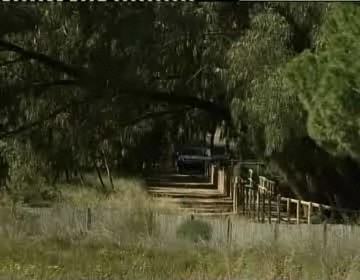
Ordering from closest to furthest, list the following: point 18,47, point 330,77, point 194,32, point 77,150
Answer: point 330,77 → point 194,32 → point 18,47 → point 77,150

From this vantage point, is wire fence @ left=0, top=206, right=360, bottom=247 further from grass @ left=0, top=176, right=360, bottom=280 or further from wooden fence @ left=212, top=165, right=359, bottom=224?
wooden fence @ left=212, top=165, right=359, bottom=224

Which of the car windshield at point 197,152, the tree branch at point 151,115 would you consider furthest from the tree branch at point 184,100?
the car windshield at point 197,152

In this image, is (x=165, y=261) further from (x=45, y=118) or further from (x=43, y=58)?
(x=45, y=118)

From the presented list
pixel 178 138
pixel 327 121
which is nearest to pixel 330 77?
pixel 327 121

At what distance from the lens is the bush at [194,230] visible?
15112mm

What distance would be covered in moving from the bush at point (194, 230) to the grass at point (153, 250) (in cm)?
16

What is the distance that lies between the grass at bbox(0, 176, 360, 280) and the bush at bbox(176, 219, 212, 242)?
16 centimetres

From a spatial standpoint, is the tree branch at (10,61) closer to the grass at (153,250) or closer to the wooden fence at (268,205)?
the grass at (153,250)

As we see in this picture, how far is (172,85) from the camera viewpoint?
74.6 feet

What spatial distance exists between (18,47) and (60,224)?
260 inches

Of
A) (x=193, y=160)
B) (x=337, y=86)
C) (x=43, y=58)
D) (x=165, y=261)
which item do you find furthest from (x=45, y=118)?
(x=193, y=160)

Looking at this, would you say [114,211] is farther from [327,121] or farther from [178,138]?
[178,138]

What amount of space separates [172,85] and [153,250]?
380 inches

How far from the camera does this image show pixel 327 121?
11992mm
